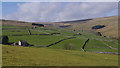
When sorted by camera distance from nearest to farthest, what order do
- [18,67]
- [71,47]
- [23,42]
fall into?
[18,67] → [71,47] → [23,42]

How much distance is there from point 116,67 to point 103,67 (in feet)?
10.4

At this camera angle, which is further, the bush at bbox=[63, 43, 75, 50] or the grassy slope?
the bush at bbox=[63, 43, 75, 50]

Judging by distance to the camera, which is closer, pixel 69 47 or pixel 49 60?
pixel 49 60

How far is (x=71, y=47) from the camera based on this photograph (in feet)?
319

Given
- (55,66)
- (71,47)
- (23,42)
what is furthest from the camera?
(23,42)

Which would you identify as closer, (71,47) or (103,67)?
(103,67)

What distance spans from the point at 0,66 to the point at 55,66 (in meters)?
11.6

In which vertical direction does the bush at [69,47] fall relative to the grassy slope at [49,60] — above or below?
below

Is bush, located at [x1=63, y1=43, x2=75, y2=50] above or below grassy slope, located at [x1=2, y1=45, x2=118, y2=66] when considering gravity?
below

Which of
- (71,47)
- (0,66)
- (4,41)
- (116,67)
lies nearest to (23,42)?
(4,41)

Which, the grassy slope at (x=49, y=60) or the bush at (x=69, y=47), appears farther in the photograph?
the bush at (x=69, y=47)

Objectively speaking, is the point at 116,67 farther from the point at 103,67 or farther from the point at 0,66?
the point at 0,66

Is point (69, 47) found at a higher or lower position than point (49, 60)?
lower

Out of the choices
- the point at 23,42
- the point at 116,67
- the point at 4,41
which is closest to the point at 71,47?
the point at 23,42
